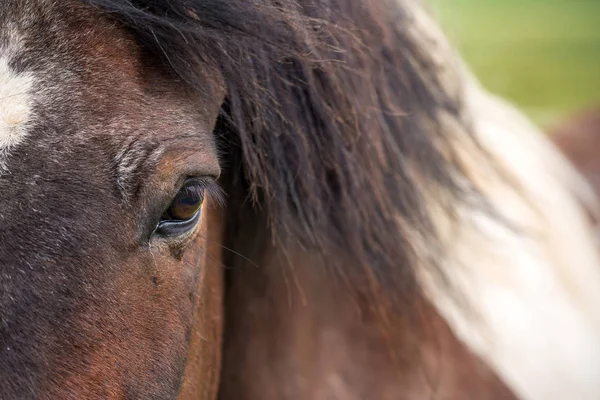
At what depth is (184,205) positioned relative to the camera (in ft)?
2.62

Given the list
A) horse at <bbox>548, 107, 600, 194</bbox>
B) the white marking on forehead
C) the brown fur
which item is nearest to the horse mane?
the brown fur

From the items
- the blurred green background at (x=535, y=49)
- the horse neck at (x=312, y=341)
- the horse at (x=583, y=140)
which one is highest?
the horse neck at (x=312, y=341)

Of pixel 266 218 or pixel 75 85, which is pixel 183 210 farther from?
pixel 266 218

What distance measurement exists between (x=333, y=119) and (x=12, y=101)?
433 millimetres

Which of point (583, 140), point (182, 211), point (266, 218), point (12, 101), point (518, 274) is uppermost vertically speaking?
point (12, 101)

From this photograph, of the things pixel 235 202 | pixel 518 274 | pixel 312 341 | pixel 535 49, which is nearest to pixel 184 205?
pixel 235 202

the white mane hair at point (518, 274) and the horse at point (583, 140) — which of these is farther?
the horse at point (583, 140)

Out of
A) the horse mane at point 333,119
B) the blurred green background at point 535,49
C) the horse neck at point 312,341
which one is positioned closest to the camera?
the horse mane at point 333,119

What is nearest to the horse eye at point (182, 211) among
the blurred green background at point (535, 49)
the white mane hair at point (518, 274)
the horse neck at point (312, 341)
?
the horse neck at point (312, 341)

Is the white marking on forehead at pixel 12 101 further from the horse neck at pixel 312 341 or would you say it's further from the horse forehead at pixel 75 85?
the horse neck at pixel 312 341

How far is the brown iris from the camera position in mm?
791

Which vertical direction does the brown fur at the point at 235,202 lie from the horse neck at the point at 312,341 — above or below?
above

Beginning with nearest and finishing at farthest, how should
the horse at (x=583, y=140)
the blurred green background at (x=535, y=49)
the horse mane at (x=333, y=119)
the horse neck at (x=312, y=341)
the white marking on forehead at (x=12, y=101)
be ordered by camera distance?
1. the white marking on forehead at (x=12, y=101)
2. the horse mane at (x=333, y=119)
3. the horse neck at (x=312, y=341)
4. the horse at (x=583, y=140)
5. the blurred green background at (x=535, y=49)

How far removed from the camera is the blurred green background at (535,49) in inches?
232
